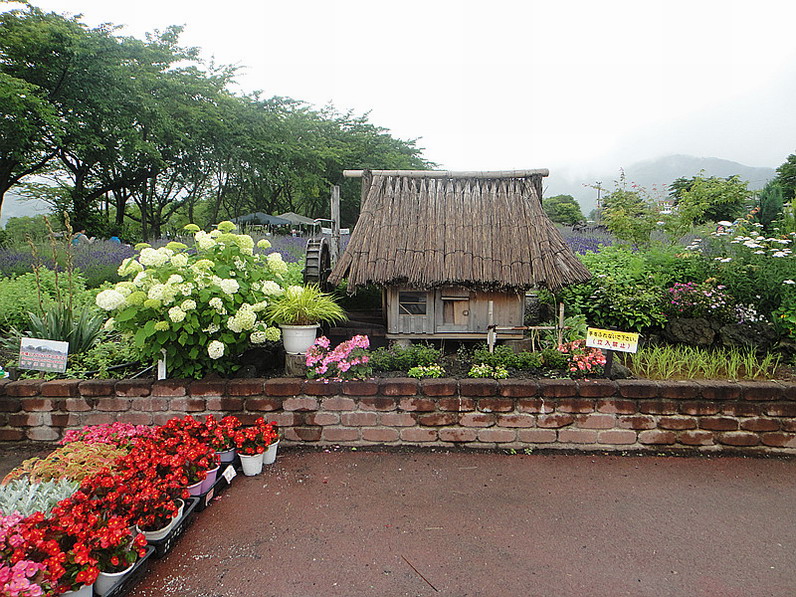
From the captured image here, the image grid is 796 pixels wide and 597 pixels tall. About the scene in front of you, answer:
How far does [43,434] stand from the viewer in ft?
13.1

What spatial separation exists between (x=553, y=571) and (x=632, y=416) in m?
1.84

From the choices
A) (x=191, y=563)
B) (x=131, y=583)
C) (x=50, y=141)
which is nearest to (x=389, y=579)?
(x=191, y=563)

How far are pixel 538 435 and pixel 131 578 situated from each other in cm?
299

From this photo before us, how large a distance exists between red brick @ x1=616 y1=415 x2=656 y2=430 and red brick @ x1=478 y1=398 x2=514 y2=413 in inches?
36.2

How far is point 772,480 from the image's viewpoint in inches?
137

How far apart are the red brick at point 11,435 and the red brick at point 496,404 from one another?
13.0 ft

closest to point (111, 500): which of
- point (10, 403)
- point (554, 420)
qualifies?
point (10, 403)

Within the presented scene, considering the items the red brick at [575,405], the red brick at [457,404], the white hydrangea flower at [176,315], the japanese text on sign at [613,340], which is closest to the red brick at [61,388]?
the white hydrangea flower at [176,315]

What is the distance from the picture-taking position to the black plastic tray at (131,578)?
7.36ft

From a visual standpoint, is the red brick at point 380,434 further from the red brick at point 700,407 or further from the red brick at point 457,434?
the red brick at point 700,407

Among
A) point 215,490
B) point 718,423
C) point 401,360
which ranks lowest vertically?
point 215,490

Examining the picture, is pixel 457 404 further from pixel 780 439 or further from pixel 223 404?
pixel 780 439

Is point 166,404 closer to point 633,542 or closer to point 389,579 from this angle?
point 389,579

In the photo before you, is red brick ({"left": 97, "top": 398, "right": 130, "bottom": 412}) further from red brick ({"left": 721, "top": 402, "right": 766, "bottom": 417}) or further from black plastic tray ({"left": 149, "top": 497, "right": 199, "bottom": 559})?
red brick ({"left": 721, "top": 402, "right": 766, "bottom": 417})
